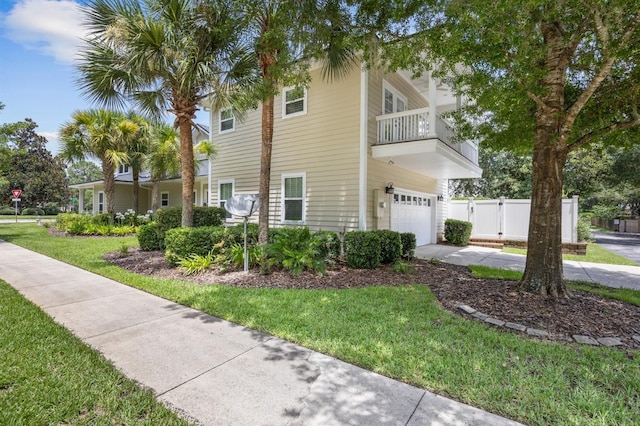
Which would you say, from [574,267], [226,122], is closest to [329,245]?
[574,267]

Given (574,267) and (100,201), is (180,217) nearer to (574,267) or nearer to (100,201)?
(574,267)

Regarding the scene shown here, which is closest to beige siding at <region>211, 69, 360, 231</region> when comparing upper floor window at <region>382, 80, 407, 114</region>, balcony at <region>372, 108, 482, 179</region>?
balcony at <region>372, 108, 482, 179</region>

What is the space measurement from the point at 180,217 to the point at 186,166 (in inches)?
95.4

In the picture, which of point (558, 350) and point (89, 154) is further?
point (89, 154)

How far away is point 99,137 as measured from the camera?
43.4 ft

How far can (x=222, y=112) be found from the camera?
1227 centimetres

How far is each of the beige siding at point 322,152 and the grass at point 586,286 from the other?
11.4 feet

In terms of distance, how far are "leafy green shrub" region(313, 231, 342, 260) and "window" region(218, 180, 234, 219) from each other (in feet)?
18.4

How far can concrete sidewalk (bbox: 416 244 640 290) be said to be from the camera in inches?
266

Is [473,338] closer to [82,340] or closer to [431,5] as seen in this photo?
[82,340]

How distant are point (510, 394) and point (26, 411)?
3.77 m

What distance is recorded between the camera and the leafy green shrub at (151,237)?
30.8ft

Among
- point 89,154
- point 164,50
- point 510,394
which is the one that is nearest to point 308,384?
point 510,394

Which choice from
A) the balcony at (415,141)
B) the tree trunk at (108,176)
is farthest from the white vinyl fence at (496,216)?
the tree trunk at (108,176)
